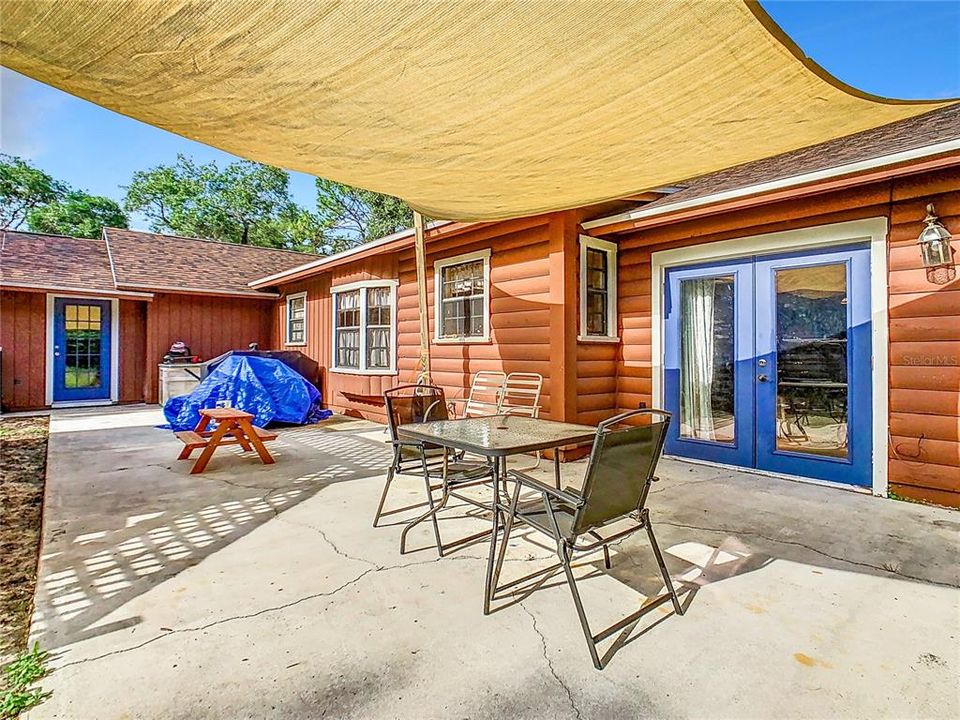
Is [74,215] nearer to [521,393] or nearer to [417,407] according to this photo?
[521,393]

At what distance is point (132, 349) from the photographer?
33.3 feet

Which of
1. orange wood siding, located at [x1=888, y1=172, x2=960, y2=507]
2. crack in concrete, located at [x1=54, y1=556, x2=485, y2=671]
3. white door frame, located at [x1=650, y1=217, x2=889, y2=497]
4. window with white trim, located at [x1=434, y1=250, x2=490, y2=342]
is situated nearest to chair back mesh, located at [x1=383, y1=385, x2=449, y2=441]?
crack in concrete, located at [x1=54, y1=556, x2=485, y2=671]

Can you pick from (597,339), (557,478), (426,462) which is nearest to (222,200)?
(597,339)

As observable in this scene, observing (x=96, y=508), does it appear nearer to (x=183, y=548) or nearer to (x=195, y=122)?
(x=183, y=548)

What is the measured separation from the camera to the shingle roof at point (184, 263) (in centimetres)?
968

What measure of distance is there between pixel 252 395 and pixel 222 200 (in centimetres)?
2006

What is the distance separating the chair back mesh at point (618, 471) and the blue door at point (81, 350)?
428 inches

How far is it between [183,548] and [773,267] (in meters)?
4.79

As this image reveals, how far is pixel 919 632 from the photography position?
2.02 metres

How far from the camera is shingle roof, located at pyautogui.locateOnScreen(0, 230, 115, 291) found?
29.0 ft

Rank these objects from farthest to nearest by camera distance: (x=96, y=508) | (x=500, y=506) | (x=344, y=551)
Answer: (x=96, y=508)
(x=344, y=551)
(x=500, y=506)

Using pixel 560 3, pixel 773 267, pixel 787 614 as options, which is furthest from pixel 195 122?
pixel 773 267

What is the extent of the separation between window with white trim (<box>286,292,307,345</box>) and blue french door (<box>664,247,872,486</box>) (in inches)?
277

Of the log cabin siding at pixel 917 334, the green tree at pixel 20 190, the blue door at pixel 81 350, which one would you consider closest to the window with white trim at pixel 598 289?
the log cabin siding at pixel 917 334
